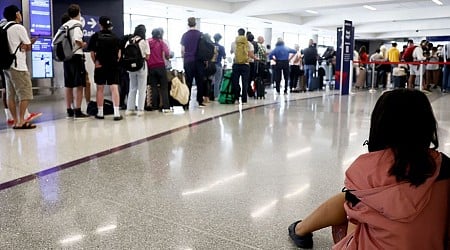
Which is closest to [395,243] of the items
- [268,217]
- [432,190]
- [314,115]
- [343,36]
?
[432,190]

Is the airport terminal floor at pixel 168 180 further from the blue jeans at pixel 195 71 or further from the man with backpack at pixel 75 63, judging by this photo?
the blue jeans at pixel 195 71

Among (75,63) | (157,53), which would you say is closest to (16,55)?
(75,63)

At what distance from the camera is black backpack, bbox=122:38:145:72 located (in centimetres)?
632

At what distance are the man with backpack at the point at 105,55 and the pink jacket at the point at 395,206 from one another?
16.7ft

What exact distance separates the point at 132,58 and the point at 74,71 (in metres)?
0.83

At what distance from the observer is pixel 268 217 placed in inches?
99.2

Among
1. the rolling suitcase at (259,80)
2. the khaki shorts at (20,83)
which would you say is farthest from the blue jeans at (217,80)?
the khaki shorts at (20,83)

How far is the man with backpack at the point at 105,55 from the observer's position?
19.4 feet

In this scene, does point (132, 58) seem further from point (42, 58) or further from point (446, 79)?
point (446, 79)

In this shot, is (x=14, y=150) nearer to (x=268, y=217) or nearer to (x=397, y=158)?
(x=268, y=217)

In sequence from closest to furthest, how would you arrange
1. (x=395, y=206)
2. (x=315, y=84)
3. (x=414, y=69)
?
(x=395, y=206)
(x=414, y=69)
(x=315, y=84)

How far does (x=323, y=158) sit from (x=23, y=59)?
359cm

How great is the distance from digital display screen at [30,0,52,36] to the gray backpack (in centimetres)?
314

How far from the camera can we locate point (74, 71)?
5.97 metres
